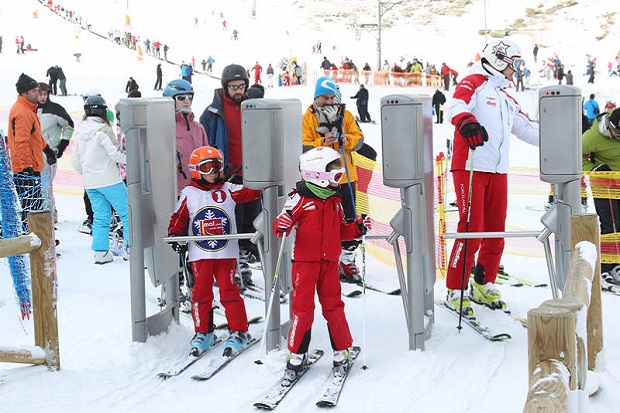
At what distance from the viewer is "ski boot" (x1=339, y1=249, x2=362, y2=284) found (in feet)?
26.2

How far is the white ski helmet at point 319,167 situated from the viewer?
5473 millimetres

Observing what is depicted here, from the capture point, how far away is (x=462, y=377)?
5340mm

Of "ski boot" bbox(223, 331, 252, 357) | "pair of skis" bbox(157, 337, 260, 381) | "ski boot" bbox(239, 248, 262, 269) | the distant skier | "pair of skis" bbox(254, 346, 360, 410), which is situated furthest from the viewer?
the distant skier

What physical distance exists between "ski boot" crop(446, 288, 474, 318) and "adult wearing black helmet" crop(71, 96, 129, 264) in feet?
11.6

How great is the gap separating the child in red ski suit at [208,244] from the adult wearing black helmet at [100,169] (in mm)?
2664

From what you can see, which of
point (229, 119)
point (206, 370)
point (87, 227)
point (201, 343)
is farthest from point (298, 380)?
point (87, 227)

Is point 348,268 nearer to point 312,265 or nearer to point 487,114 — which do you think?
point 487,114

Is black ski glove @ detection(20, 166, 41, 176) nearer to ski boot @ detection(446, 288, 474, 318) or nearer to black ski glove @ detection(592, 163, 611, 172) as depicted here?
ski boot @ detection(446, 288, 474, 318)

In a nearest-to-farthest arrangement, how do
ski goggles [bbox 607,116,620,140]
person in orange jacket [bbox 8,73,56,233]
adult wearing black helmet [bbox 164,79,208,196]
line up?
1. adult wearing black helmet [bbox 164,79,208,196]
2. ski goggles [bbox 607,116,620,140]
3. person in orange jacket [bbox 8,73,56,233]

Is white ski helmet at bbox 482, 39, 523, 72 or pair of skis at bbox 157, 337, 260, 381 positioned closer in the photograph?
pair of skis at bbox 157, 337, 260, 381

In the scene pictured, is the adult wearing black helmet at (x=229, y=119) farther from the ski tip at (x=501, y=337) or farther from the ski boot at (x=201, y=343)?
the ski tip at (x=501, y=337)

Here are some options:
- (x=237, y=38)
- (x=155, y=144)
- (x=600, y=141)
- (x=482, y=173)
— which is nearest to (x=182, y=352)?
(x=155, y=144)

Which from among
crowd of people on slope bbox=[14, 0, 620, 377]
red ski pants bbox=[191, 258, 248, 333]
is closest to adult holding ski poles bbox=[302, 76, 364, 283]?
crowd of people on slope bbox=[14, 0, 620, 377]

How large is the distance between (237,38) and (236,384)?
64184mm
